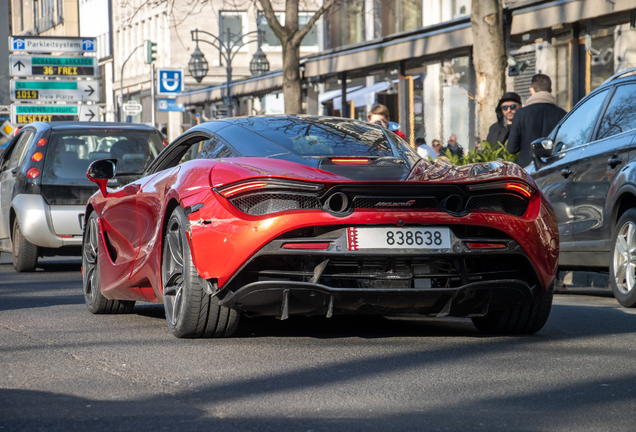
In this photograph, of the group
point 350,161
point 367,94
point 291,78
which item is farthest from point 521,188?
point 367,94

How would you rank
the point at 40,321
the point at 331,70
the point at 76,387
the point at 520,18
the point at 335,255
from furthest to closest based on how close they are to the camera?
1. the point at 331,70
2. the point at 520,18
3. the point at 40,321
4. the point at 335,255
5. the point at 76,387

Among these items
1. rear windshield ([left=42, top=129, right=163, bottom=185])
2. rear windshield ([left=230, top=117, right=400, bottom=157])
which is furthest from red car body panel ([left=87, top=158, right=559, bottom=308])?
rear windshield ([left=42, top=129, right=163, bottom=185])

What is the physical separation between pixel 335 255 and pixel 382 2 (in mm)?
27432

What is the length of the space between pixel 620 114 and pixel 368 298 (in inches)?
152

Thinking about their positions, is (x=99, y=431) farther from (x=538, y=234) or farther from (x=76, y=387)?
(x=538, y=234)

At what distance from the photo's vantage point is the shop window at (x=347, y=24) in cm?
3437

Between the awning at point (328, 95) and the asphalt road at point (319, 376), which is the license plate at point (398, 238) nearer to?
the asphalt road at point (319, 376)

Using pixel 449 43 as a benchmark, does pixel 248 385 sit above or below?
below

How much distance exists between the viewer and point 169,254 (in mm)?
6230

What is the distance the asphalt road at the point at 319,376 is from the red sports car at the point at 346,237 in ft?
0.78

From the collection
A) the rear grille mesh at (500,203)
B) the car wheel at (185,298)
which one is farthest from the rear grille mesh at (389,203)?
the car wheel at (185,298)

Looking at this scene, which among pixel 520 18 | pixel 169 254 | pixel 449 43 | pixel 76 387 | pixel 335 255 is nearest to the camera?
pixel 76 387

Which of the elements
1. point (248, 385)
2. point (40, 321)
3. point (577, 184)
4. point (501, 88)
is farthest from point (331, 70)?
point (248, 385)

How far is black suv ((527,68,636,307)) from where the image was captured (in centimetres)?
821
